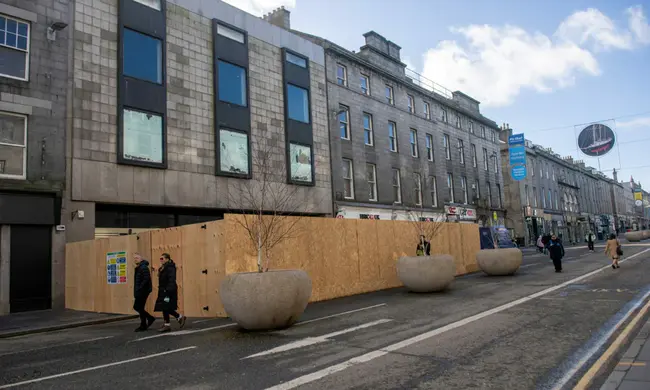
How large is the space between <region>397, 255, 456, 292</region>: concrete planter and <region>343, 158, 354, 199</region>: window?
1390 centimetres

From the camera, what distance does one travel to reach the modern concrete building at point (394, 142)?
28.5 metres

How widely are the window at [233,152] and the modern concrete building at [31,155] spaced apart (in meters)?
6.83

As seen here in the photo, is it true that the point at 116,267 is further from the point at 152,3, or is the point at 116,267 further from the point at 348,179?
the point at 348,179

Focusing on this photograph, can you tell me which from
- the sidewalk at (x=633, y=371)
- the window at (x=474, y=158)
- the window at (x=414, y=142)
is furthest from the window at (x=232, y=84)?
the window at (x=474, y=158)

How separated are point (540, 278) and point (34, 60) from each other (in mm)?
19674

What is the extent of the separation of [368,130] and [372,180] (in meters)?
3.46

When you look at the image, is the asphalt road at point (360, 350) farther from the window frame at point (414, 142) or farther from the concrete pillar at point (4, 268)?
the window frame at point (414, 142)

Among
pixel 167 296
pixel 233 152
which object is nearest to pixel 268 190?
pixel 233 152

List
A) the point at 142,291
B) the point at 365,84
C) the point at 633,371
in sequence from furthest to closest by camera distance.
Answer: the point at 365,84, the point at 142,291, the point at 633,371

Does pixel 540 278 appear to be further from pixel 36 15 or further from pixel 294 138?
pixel 36 15

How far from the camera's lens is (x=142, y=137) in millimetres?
18672

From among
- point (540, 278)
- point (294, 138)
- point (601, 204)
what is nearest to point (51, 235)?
point (294, 138)

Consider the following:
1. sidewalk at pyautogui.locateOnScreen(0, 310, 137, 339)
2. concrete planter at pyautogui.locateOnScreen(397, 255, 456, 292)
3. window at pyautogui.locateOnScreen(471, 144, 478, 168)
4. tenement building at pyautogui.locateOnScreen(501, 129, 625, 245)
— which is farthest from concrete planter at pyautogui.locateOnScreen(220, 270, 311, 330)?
tenement building at pyautogui.locateOnScreen(501, 129, 625, 245)

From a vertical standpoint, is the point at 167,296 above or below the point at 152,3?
below
